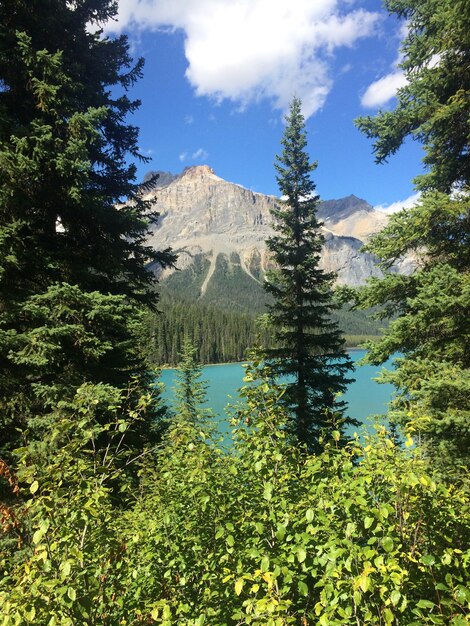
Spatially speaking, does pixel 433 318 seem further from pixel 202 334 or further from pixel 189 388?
pixel 202 334

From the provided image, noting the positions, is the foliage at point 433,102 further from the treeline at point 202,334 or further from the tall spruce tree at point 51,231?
the treeline at point 202,334

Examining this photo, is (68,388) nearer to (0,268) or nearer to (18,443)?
(18,443)

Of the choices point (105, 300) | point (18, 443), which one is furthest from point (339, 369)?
point (18, 443)

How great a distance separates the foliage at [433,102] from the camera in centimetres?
750

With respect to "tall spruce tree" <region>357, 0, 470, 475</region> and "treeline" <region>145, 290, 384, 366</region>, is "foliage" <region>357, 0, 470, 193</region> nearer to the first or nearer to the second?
"tall spruce tree" <region>357, 0, 470, 475</region>

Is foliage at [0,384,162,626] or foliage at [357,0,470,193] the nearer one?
foliage at [0,384,162,626]

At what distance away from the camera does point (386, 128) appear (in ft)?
28.4

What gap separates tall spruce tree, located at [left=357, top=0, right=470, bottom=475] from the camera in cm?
671

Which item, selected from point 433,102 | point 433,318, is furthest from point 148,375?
point 433,102

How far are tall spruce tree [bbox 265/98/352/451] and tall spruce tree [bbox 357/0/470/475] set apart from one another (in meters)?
4.43

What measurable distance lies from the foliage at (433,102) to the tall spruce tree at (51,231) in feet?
22.3

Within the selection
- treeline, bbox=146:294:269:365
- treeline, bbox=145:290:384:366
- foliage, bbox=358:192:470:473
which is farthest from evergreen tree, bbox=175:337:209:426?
treeline, bbox=146:294:269:365

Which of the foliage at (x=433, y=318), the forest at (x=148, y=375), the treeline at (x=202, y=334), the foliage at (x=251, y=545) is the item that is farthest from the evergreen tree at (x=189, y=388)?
the treeline at (x=202, y=334)

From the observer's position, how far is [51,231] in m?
7.51
